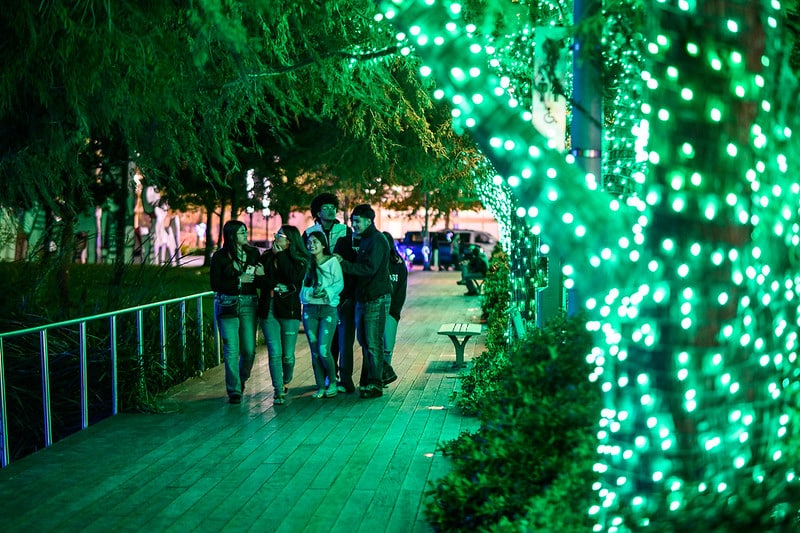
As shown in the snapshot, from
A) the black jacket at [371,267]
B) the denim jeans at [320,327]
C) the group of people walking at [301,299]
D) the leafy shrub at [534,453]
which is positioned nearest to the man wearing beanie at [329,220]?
the group of people walking at [301,299]

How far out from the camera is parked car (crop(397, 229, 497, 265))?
4759 cm

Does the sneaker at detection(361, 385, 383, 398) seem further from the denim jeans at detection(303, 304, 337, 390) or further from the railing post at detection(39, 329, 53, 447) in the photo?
the railing post at detection(39, 329, 53, 447)

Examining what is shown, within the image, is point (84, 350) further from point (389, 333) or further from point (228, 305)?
point (389, 333)

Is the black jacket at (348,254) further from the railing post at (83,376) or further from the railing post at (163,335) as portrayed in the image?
the railing post at (83,376)

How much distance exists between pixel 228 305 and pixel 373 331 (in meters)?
1.40

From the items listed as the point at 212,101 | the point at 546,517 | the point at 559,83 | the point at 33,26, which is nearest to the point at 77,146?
the point at 212,101

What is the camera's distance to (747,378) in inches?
171

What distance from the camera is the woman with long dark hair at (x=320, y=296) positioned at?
30.4 feet

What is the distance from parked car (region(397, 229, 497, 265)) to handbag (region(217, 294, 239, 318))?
116 ft

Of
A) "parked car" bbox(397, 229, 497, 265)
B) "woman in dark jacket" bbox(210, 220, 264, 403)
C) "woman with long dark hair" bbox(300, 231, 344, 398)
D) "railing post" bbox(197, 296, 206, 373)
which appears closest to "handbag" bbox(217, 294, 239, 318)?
"woman in dark jacket" bbox(210, 220, 264, 403)

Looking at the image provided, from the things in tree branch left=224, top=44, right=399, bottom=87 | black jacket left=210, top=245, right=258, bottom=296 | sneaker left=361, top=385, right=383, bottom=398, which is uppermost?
tree branch left=224, top=44, right=399, bottom=87

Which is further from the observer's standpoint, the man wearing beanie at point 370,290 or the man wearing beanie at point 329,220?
the man wearing beanie at point 329,220

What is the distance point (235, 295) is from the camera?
9320 mm

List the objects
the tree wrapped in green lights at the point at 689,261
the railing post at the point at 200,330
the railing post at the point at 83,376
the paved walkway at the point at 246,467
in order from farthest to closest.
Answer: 1. the railing post at the point at 200,330
2. the railing post at the point at 83,376
3. the paved walkway at the point at 246,467
4. the tree wrapped in green lights at the point at 689,261
